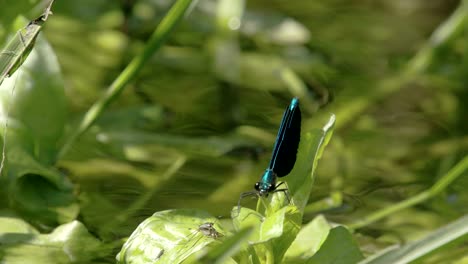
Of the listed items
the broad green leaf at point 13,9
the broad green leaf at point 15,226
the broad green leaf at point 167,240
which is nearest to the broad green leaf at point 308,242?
the broad green leaf at point 167,240

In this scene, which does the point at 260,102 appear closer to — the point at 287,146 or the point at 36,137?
the point at 36,137

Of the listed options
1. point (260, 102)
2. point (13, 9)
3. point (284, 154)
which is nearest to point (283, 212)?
point (284, 154)

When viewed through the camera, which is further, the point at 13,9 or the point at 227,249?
the point at 13,9

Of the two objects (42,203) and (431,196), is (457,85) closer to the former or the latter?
(431,196)

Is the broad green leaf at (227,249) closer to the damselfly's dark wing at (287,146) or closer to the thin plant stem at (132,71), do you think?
the damselfly's dark wing at (287,146)

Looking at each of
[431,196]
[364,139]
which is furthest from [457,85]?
[431,196]

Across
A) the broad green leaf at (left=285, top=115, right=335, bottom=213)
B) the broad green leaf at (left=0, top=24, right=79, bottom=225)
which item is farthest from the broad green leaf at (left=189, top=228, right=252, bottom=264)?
the broad green leaf at (left=0, top=24, right=79, bottom=225)
